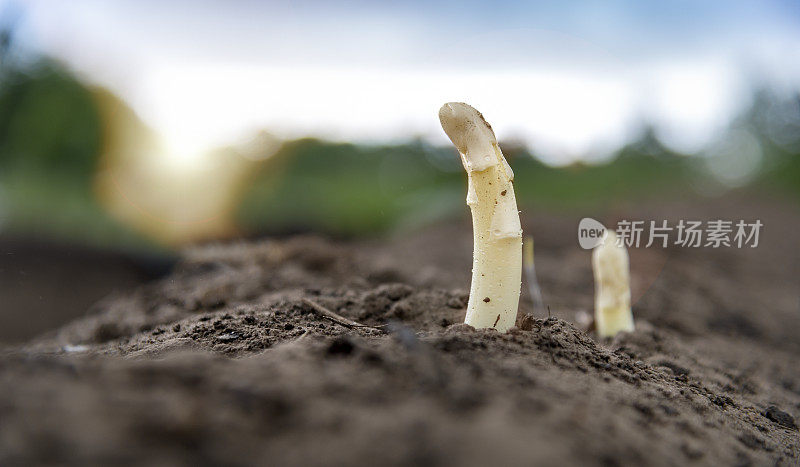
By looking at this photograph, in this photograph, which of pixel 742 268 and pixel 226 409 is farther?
pixel 742 268

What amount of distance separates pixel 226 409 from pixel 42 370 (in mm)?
545

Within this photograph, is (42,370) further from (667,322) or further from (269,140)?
(269,140)

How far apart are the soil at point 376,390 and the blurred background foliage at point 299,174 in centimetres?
879

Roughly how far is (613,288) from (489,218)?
140 cm

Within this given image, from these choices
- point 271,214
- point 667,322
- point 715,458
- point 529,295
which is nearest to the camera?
point 715,458

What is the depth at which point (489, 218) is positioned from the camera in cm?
202

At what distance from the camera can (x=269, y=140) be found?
20.1 meters

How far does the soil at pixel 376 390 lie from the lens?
0.98m

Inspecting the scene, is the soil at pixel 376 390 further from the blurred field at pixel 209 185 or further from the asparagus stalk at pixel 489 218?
the blurred field at pixel 209 185

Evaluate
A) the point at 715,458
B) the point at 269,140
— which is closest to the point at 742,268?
the point at 715,458

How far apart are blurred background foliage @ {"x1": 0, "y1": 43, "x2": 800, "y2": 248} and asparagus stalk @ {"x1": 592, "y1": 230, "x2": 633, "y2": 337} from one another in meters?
8.56

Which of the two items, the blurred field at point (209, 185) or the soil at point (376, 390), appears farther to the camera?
the blurred field at point (209, 185)

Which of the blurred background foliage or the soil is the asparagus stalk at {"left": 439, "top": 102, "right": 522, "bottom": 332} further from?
the blurred background foliage

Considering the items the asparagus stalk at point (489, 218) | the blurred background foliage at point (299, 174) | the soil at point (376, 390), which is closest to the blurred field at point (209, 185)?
the blurred background foliage at point (299, 174)
